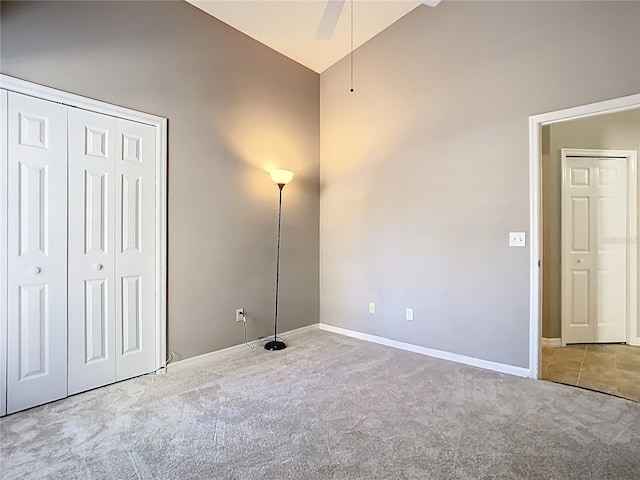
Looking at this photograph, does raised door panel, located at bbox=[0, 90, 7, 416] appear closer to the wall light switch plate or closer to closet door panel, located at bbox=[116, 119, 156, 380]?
closet door panel, located at bbox=[116, 119, 156, 380]

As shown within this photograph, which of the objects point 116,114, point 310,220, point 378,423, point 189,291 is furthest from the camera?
point 310,220

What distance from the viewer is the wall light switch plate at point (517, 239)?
274 centimetres

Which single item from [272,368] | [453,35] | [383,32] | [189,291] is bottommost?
[272,368]

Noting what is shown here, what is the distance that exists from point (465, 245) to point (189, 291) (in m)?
2.52

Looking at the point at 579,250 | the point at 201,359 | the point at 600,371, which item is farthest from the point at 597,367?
the point at 201,359

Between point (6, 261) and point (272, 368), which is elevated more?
point (6, 261)

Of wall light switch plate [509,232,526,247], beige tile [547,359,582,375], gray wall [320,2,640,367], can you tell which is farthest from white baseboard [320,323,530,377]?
wall light switch plate [509,232,526,247]

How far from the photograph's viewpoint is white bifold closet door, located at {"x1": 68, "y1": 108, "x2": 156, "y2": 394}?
7.88ft

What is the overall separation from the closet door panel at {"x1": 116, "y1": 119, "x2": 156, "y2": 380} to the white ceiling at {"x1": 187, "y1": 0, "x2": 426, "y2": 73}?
140cm

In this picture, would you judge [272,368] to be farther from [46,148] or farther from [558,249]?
[558,249]

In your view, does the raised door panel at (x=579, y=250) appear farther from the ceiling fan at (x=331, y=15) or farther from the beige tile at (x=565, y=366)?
the ceiling fan at (x=331, y=15)

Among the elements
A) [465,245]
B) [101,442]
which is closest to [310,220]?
[465,245]

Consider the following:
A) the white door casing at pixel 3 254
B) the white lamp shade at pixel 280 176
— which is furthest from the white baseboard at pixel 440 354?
the white door casing at pixel 3 254

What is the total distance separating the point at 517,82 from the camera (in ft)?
9.14
